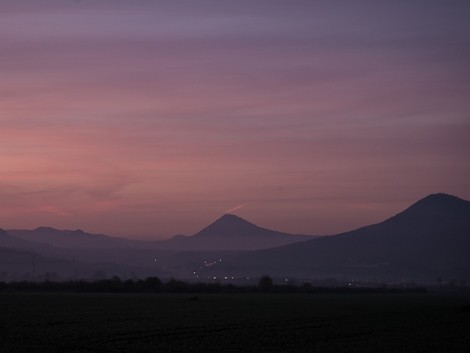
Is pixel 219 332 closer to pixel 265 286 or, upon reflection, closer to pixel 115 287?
pixel 115 287

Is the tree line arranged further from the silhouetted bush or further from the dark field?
the dark field

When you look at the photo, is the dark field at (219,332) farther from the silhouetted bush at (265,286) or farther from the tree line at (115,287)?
the silhouetted bush at (265,286)

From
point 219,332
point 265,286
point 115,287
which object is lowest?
point 219,332

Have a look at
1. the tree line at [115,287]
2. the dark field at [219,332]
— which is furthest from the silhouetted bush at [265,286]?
the dark field at [219,332]

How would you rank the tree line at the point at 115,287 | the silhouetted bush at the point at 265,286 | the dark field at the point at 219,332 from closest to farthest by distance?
the dark field at the point at 219,332
the tree line at the point at 115,287
the silhouetted bush at the point at 265,286

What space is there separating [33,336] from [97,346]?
4.57 m

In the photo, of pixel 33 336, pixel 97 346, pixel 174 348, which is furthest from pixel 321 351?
pixel 33 336

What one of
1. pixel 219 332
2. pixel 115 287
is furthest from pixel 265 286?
pixel 219 332

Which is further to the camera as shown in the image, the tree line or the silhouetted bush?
the silhouetted bush

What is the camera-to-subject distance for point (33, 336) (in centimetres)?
4125

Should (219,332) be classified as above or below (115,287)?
below

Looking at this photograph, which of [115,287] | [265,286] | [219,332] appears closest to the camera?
[219,332]

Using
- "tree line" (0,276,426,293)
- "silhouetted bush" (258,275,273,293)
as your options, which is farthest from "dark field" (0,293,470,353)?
"silhouetted bush" (258,275,273,293)

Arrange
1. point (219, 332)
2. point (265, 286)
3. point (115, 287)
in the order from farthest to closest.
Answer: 1. point (265, 286)
2. point (115, 287)
3. point (219, 332)
